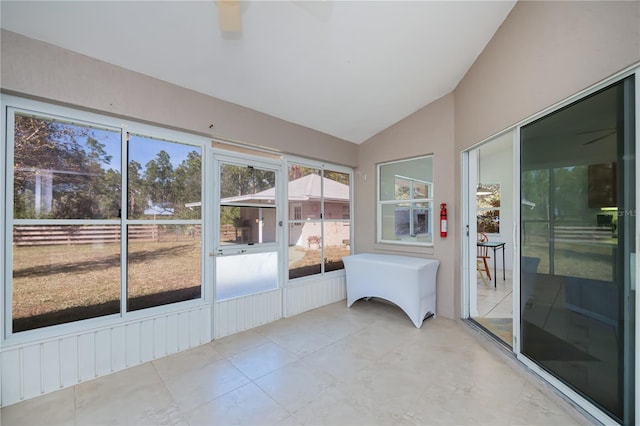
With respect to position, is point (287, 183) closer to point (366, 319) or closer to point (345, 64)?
point (345, 64)

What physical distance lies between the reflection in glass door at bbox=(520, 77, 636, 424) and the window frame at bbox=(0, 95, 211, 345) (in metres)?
3.25

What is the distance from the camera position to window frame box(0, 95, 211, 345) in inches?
78.6

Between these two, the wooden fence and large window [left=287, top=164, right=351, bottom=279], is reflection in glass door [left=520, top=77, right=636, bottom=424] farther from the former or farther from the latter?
the wooden fence

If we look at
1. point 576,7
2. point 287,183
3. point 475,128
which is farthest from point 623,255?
point 287,183

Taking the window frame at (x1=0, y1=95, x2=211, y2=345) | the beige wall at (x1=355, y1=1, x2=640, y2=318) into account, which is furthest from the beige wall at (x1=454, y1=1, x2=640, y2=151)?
the window frame at (x1=0, y1=95, x2=211, y2=345)

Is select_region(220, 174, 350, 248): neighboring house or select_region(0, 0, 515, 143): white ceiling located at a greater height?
select_region(0, 0, 515, 143): white ceiling

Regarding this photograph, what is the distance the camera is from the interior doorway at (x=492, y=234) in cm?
346

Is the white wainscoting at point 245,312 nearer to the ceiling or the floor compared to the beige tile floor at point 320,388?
nearer to the ceiling

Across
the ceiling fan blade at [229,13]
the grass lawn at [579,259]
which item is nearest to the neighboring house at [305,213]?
the ceiling fan blade at [229,13]

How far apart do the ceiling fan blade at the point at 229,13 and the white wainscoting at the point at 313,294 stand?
10.1 ft

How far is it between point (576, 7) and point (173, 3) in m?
2.83

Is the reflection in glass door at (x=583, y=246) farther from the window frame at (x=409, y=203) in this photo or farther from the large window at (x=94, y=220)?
the large window at (x=94, y=220)

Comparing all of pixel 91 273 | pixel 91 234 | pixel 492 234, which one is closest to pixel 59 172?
pixel 91 234

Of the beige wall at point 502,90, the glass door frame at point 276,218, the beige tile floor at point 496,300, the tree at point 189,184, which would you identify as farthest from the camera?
the beige tile floor at point 496,300
